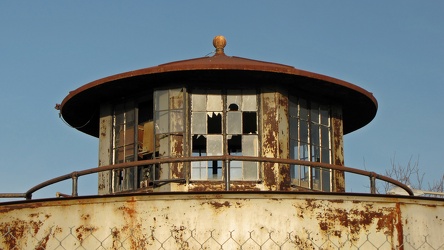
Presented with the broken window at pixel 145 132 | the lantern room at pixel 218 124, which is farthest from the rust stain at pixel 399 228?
the broken window at pixel 145 132

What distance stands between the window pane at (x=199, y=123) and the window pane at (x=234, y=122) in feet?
1.32

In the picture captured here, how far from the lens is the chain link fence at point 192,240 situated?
11195 millimetres

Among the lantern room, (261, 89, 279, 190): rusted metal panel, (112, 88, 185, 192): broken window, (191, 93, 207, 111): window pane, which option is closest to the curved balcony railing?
the lantern room

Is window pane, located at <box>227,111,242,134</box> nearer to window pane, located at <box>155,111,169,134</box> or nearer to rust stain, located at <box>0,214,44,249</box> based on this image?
window pane, located at <box>155,111,169,134</box>

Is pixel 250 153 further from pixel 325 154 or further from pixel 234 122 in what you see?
pixel 325 154

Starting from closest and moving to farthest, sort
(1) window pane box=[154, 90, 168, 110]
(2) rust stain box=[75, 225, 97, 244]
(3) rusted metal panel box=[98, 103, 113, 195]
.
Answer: (2) rust stain box=[75, 225, 97, 244] < (1) window pane box=[154, 90, 168, 110] < (3) rusted metal panel box=[98, 103, 113, 195]

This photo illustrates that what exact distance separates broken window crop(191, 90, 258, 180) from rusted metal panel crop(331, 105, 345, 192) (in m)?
1.80

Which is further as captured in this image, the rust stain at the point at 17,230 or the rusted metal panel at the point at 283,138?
the rusted metal panel at the point at 283,138

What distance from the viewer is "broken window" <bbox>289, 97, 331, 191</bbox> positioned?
15062 mm

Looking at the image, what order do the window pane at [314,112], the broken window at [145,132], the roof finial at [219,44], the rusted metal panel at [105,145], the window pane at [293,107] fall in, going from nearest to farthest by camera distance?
the broken window at [145,132]
the window pane at [293,107]
the window pane at [314,112]
the rusted metal panel at [105,145]
the roof finial at [219,44]

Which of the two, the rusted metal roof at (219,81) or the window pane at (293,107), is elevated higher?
the rusted metal roof at (219,81)

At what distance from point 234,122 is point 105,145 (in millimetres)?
2609

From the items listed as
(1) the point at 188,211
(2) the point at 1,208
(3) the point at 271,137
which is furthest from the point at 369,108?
(2) the point at 1,208

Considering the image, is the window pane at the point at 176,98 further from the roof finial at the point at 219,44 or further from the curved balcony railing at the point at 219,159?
the curved balcony railing at the point at 219,159
